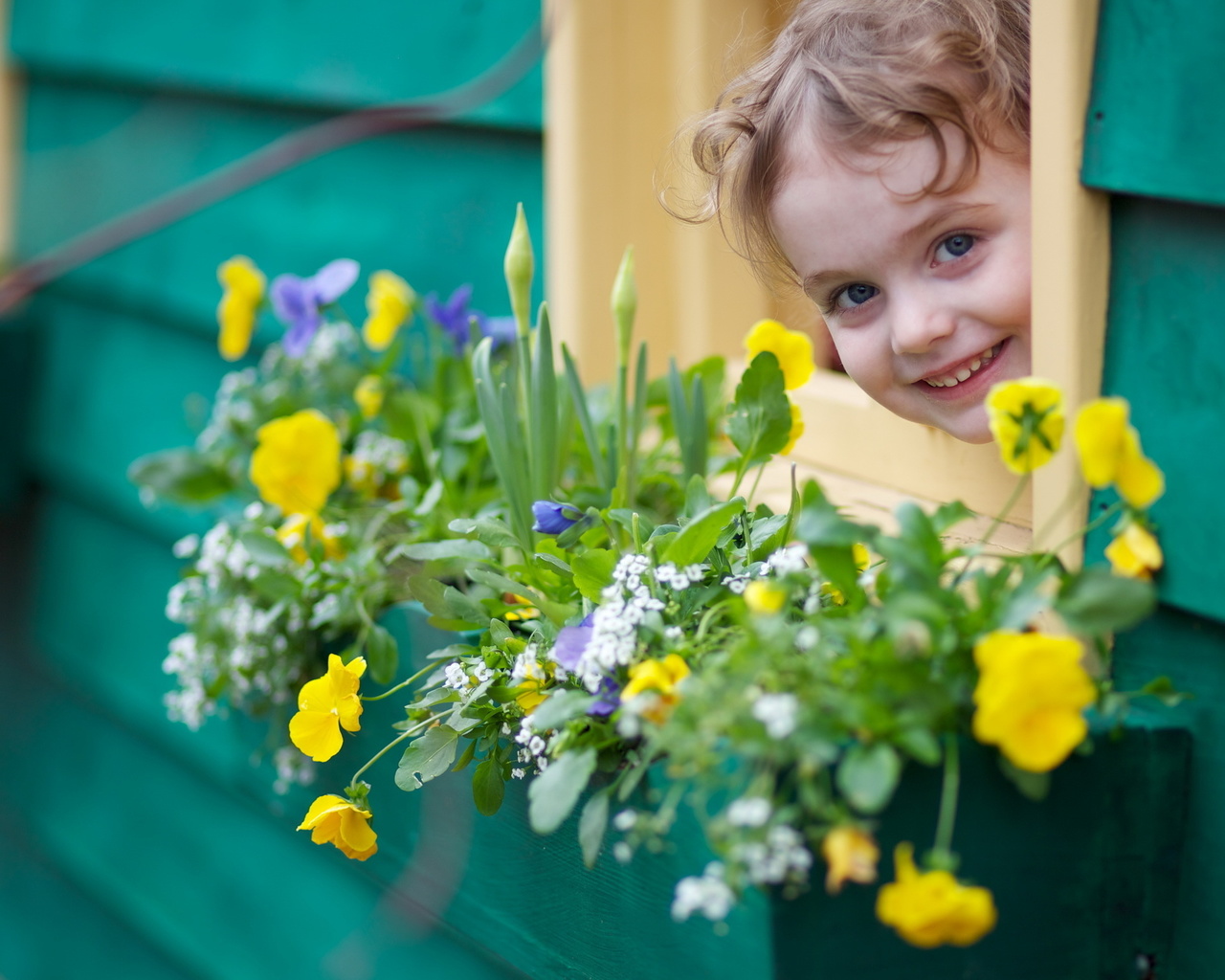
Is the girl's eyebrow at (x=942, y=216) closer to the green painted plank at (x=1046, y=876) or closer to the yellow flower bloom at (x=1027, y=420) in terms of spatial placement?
the yellow flower bloom at (x=1027, y=420)

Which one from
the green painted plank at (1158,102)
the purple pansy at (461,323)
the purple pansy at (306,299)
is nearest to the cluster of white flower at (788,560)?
the green painted plank at (1158,102)

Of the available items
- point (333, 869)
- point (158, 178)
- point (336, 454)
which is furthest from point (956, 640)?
point (158, 178)

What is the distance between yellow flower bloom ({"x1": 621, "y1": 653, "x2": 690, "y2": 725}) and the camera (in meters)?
0.56

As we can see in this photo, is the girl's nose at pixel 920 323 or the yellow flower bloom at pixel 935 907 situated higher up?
the girl's nose at pixel 920 323

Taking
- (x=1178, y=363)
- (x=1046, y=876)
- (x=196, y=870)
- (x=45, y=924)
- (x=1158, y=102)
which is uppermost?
(x=1158, y=102)

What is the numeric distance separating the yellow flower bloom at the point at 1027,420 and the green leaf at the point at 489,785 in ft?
1.03

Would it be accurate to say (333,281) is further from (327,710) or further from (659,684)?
(659,684)

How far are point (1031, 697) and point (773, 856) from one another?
0.37ft

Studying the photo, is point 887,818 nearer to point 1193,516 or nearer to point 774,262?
point 1193,516

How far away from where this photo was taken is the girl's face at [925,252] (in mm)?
688

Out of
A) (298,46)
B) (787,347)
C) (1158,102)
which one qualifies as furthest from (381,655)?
(298,46)

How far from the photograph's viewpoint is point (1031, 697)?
1.57 ft

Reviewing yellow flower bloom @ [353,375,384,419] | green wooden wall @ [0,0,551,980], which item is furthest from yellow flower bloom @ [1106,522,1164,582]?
yellow flower bloom @ [353,375,384,419]

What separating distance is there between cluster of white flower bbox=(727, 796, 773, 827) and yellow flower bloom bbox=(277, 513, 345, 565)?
54cm
